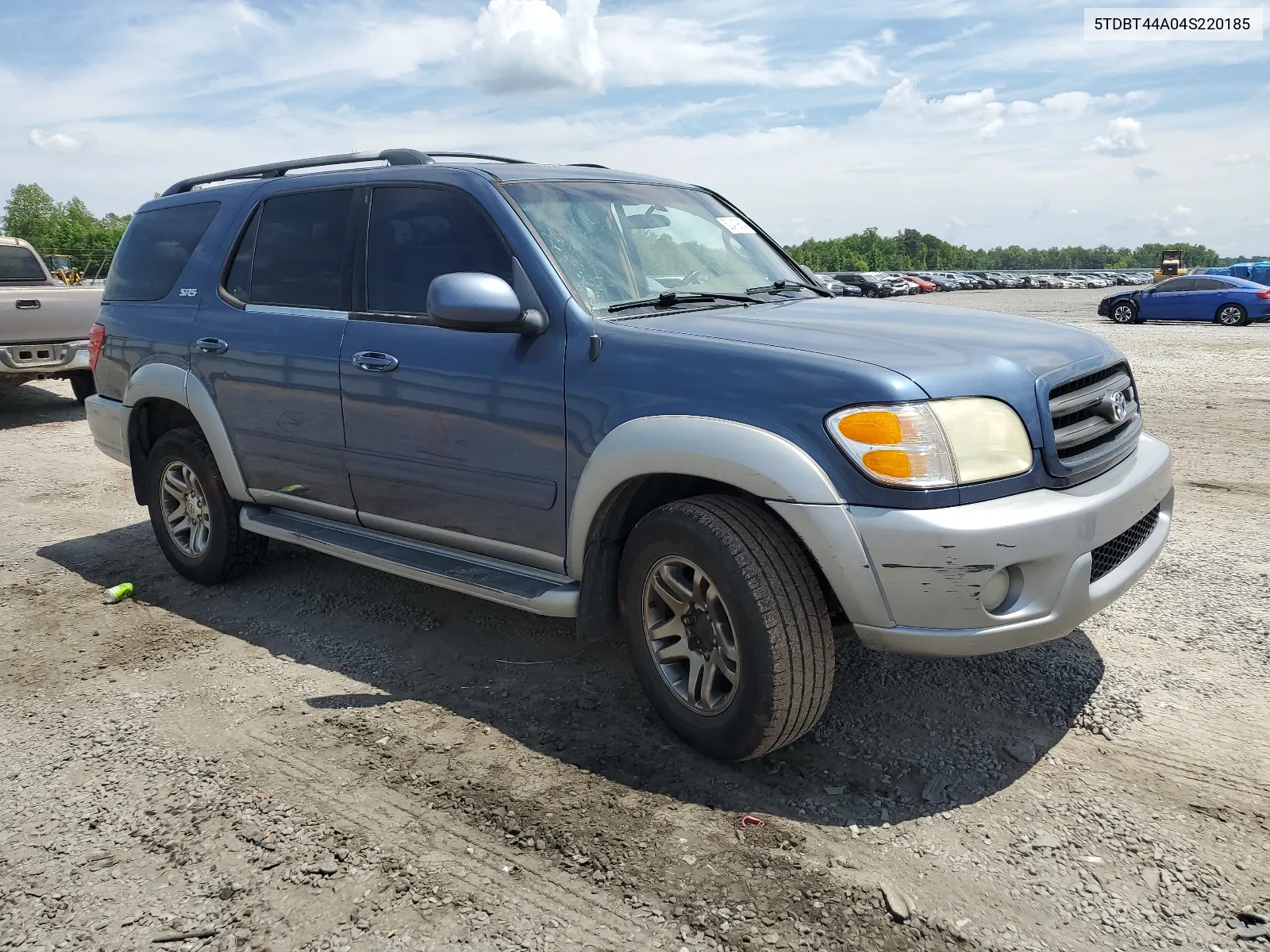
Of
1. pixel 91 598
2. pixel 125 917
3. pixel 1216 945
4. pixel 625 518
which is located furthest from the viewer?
pixel 91 598

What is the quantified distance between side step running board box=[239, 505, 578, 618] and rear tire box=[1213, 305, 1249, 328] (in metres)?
24.7

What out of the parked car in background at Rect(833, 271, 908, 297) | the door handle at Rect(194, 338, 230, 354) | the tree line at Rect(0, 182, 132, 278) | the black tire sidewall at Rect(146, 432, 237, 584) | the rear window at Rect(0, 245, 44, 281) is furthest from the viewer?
the tree line at Rect(0, 182, 132, 278)

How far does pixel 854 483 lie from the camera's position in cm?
281

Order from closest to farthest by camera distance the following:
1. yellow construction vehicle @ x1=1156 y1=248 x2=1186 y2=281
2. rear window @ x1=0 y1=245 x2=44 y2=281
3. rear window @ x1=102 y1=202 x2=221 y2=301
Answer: rear window @ x1=102 y1=202 x2=221 y2=301, rear window @ x1=0 y1=245 x2=44 y2=281, yellow construction vehicle @ x1=1156 y1=248 x2=1186 y2=281

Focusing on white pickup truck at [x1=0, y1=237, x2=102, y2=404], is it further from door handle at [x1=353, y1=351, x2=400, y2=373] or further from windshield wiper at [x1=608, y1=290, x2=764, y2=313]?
windshield wiper at [x1=608, y1=290, x2=764, y2=313]

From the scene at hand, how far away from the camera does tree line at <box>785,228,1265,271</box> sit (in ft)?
499

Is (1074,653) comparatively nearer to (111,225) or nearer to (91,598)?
(91,598)

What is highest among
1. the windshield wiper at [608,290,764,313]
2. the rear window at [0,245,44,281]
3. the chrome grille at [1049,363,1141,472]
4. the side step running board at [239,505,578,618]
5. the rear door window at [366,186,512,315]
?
the rear window at [0,245,44,281]

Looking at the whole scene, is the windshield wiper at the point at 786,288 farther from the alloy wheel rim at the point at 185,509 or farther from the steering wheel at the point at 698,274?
the alloy wheel rim at the point at 185,509

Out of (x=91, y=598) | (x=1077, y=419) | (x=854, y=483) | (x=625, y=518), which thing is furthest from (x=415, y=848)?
(x=91, y=598)

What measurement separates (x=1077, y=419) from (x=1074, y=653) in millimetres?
1230

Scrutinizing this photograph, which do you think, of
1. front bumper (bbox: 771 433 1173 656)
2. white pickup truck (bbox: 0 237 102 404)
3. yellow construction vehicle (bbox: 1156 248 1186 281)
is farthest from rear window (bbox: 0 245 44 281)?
yellow construction vehicle (bbox: 1156 248 1186 281)

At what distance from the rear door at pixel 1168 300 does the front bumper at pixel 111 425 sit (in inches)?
1007

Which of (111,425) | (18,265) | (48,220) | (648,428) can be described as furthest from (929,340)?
(48,220)
